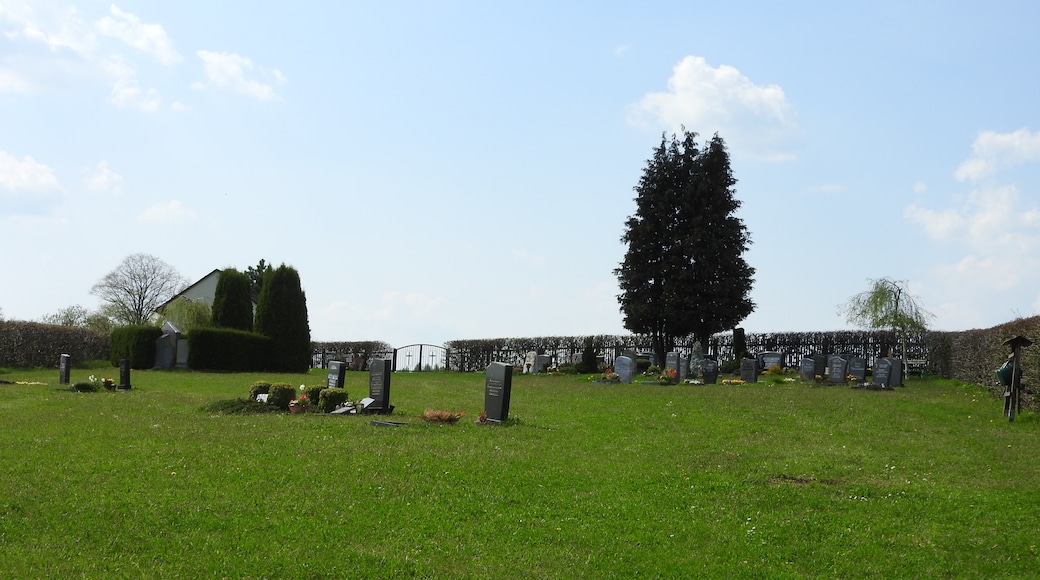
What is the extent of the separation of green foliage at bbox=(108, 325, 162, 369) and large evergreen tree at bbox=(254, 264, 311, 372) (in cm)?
464

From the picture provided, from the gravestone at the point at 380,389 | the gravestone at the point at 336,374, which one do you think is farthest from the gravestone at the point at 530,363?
the gravestone at the point at 380,389

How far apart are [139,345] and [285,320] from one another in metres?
6.47

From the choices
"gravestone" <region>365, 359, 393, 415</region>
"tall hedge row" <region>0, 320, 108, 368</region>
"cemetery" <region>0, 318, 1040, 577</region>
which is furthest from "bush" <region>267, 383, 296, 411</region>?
"tall hedge row" <region>0, 320, 108, 368</region>

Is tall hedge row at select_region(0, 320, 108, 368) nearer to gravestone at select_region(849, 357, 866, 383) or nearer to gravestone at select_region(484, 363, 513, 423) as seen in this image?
gravestone at select_region(484, 363, 513, 423)

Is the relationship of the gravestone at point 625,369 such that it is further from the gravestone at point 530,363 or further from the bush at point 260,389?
the bush at point 260,389

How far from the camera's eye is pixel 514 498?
34.0 feet

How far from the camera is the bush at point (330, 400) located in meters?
18.9

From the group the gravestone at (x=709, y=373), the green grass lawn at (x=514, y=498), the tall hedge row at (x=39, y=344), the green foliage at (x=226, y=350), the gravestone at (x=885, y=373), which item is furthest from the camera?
the tall hedge row at (x=39, y=344)

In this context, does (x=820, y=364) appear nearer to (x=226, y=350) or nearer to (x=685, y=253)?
(x=685, y=253)

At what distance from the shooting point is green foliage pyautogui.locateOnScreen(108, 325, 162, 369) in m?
41.5

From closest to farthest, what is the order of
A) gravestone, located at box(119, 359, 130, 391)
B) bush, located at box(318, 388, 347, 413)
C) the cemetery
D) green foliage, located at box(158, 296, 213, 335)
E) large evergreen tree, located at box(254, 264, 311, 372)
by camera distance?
the cemetery, bush, located at box(318, 388, 347, 413), gravestone, located at box(119, 359, 130, 391), large evergreen tree, located at box(254, 264, 311, 372), green foliage, located at box(158, 296, 213, 335)

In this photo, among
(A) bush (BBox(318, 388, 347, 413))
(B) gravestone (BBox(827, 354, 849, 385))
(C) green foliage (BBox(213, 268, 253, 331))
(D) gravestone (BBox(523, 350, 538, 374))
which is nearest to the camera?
(A) bush (BBox(318, 388, 347, 413))

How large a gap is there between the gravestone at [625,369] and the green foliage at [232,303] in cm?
2106

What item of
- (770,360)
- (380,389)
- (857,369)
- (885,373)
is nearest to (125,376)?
(380,389)
